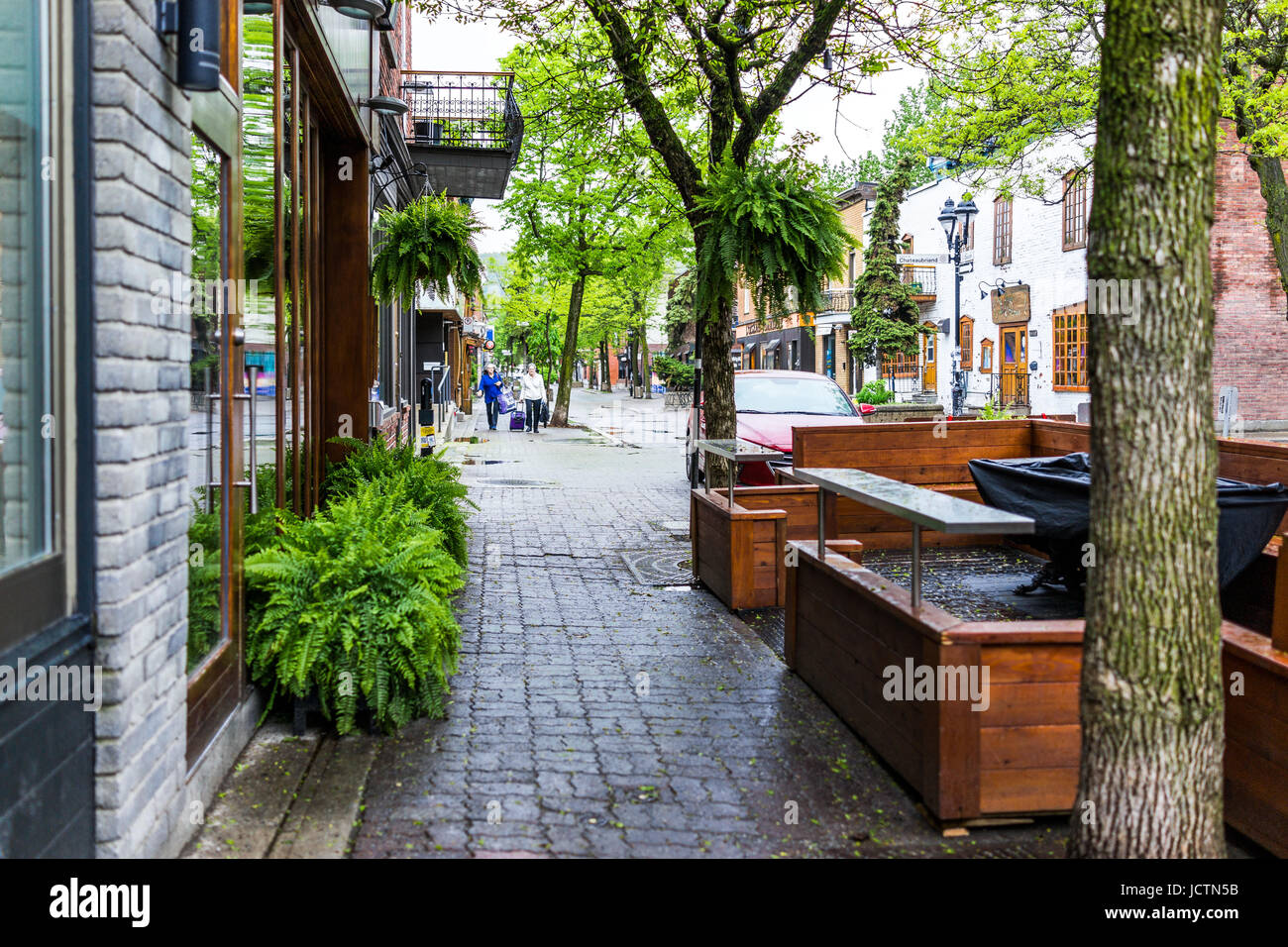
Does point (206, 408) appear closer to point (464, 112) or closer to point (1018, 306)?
point (464, 112)

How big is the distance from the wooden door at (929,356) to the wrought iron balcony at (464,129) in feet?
91.5

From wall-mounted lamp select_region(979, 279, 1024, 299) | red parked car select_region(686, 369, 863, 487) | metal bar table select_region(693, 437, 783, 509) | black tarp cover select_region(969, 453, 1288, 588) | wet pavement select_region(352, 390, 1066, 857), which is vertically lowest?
wet pavement select_region(352, 390, 1066, 857)

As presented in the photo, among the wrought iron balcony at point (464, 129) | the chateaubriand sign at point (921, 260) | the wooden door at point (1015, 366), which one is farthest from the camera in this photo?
the chateaubriand sign at point (921, 260)

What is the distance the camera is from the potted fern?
1002 centimetres

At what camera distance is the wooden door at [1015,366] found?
3478 cm

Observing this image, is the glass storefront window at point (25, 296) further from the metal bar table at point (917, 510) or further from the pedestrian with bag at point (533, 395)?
the pedestrian with bag at point (533, 395)

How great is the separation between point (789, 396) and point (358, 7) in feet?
25.7

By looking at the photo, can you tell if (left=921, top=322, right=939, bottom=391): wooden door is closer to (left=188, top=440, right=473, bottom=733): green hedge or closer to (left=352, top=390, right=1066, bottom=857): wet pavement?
(left=352, top=390, right=1066, bottom=857): wet pavement

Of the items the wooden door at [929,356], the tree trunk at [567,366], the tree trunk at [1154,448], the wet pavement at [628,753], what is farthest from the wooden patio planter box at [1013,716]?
the wooden door at [929,356]

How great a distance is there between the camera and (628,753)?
504 cm

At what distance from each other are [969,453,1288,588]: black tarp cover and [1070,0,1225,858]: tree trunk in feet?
7.76

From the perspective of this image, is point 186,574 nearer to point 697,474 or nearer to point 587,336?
point 697,474

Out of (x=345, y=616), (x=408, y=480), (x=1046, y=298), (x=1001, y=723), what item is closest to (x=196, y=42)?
(x=345, y=616)

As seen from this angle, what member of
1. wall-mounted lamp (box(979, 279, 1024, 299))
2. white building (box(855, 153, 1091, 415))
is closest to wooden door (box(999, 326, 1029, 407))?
white building (box(855, 153, 1091, 415))
